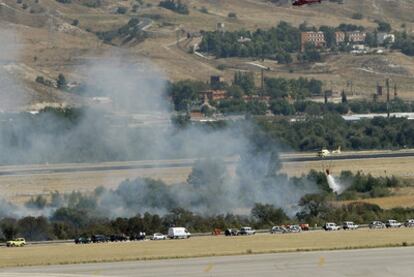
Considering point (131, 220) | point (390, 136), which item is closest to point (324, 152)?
point (390, 136)

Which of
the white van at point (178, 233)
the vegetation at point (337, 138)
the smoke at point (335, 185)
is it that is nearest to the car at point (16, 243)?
the white van at point (178, 233)

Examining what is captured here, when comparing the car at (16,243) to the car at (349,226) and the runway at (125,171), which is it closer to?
the car at (349,226)

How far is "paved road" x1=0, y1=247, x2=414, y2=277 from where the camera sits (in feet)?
294

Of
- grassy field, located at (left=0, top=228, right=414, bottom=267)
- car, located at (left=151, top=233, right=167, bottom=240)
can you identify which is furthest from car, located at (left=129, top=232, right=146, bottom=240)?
grassy field, located at (left=0, top=228, right=414, bottom=267)

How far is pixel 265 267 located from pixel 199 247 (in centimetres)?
1516

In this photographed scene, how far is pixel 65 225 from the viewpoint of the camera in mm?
123188

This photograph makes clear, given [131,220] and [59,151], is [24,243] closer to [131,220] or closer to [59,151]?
[131,220]

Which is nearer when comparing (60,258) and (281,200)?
(60,258)

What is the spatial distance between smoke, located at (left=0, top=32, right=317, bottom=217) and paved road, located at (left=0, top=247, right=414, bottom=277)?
38.3 m

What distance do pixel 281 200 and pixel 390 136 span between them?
58.6m

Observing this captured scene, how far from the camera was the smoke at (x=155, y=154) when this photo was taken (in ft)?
451

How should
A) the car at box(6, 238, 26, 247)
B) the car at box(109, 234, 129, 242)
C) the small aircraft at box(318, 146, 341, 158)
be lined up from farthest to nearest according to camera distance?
the small aircraft at box(318, 146, 341, 158) < the car at box(109, 234, 129, 242) < the car at box(6, 238, 26, 247)

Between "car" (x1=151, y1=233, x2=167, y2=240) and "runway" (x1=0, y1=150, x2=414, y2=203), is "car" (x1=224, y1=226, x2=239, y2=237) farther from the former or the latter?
"runway" (x1=0, y1=150, x2=414, y2=203)

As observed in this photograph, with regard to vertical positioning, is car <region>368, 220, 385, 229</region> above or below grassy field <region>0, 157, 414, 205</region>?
above
